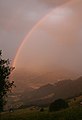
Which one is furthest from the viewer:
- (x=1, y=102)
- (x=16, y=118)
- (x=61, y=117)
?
(x=1, y=102)

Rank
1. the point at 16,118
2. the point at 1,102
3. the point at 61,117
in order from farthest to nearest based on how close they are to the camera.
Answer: the point at 1,102
the point at 16,118
the point at 61,117

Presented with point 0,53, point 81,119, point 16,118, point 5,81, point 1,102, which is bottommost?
point 81,119

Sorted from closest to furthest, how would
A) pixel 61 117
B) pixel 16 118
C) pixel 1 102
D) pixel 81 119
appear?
1. pixel 81 119
2. pixel 61 117
3. pixel 16 118
4. pixel 1 102

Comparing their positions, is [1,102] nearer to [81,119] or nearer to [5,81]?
[5,81]

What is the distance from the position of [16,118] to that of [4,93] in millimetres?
15914

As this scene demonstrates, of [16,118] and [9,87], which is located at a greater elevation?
[9,87]

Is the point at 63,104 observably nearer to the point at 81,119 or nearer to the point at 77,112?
the point at 77,112

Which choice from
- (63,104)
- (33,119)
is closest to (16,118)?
(33,119)

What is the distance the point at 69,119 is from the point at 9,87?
28.9 meters

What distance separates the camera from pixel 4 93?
262 ft

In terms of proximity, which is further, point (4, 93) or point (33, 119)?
point (4, 93)

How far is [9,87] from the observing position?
80500mm

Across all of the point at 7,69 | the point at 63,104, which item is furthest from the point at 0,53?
the point at 63,104

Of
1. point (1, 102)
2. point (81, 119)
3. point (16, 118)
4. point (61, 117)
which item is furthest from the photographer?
point (1, 102)
